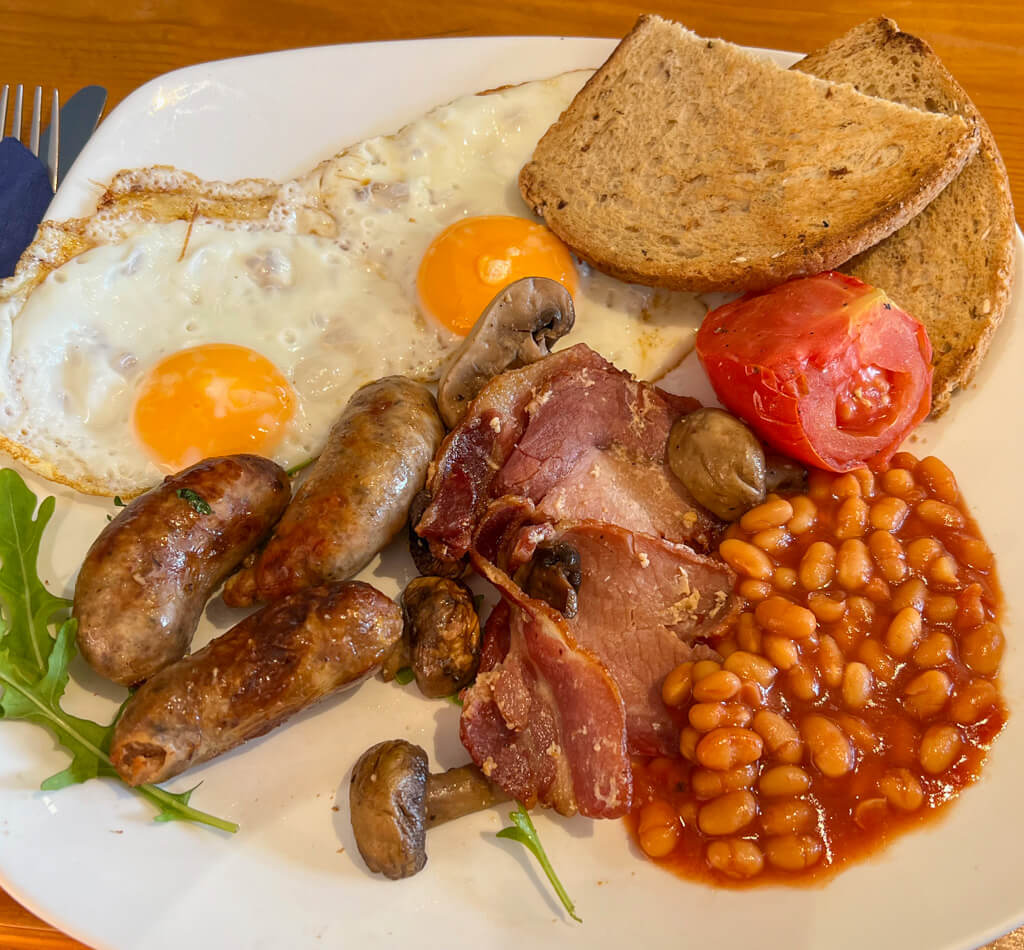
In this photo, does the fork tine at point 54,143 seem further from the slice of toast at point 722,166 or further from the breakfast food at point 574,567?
the breakfast food at point 574,567

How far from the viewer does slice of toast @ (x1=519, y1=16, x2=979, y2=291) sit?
2.41 m

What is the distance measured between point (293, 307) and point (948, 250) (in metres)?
2.12

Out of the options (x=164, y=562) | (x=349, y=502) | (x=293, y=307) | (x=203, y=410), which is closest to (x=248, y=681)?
(x=164, y=562)

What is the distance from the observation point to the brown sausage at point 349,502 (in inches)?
79.4

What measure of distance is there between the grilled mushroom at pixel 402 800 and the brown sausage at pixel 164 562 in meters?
0.61

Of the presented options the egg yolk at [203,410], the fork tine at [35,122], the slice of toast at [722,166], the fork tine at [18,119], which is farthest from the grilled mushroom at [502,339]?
the fork tine at [18,119]

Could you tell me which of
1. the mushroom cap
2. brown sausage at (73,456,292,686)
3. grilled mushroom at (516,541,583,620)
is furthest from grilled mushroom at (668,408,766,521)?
brown sausage at (73,456,292,686)

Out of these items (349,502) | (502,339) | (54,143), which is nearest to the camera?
(349,502)

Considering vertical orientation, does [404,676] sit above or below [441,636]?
below

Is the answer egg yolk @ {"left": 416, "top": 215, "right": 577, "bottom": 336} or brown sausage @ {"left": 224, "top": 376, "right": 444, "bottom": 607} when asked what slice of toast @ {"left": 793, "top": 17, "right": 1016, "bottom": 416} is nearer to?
egg yolk @ {"left": 416, "top": 215, "right": 577, "bottom": 336}

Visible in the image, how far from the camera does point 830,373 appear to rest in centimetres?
210

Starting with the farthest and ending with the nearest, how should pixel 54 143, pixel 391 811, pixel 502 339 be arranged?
pixel 54 143 → pixel 502 339 → pixel 391 811

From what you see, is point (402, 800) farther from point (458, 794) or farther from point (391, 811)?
point (458, 794)

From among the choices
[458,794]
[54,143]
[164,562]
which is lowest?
[458,794]
